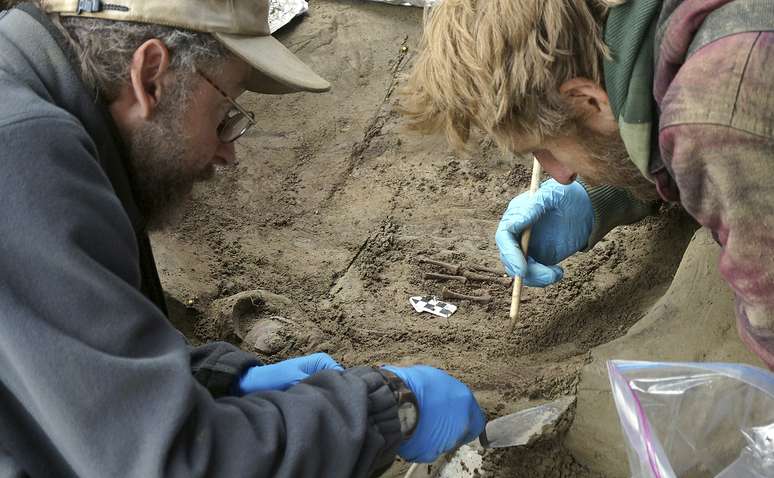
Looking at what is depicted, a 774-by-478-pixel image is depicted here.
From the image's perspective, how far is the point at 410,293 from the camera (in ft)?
11.1

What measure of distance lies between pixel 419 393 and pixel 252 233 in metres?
1.95

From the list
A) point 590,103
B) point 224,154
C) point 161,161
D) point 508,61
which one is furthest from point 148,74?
point 590,103

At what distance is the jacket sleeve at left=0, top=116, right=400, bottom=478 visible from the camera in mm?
1366

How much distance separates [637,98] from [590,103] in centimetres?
23

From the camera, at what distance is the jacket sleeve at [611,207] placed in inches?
115

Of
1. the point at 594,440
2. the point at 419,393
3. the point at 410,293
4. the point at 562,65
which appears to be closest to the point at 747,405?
the point at 594,440

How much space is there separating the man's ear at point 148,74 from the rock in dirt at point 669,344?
168cm

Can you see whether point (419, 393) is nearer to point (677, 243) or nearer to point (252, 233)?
point (677, 243)

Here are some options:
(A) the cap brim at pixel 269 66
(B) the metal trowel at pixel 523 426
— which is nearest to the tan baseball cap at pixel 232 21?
(A) the cap brim at pixel 269 66

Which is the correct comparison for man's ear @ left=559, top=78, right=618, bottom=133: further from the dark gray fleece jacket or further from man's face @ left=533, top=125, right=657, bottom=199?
the dark gray fleece jacket

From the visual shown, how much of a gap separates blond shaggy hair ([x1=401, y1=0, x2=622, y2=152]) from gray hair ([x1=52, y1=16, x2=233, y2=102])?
0.60 metres

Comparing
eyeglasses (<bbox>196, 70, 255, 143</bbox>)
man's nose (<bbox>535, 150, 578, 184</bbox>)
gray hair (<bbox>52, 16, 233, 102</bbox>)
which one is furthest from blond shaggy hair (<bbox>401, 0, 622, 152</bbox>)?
gray hair (<bbox>52, 16, 233, 102</bbox>)

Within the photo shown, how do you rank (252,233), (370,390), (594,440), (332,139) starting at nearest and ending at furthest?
(370,390) → (594,440) → (252,233) → (332,139)

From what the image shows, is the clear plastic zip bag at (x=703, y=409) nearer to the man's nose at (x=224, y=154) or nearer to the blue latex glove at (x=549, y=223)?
the blue latex glove at (x=549, y=223)
